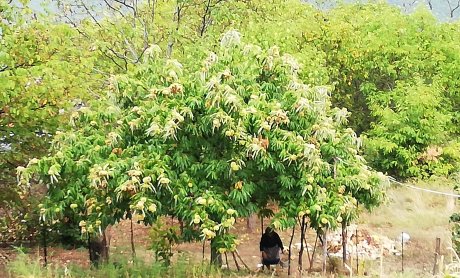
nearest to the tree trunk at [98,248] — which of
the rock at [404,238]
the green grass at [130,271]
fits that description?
the green grass at [130,271]

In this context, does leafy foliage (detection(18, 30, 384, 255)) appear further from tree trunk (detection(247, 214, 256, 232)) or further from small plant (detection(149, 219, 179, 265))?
tree trunk (detection(247, 214, 256, 232))

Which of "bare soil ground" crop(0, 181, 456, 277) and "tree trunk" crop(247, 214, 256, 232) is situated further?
"tree trunk" crop(247, 214, 256, 232)

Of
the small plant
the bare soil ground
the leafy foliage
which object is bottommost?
the bare soil ground

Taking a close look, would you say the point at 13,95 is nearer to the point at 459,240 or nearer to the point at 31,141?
the point at 31,141

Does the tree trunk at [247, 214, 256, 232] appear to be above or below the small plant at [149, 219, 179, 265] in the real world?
below

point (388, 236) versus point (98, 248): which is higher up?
point (98, 248)

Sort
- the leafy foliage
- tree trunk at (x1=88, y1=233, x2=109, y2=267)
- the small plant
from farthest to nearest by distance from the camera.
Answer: tree trunk at (x1=88, y1=233, x2=109, y2=267), the small plant, the leafy foliage

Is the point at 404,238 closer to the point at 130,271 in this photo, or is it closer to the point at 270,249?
the point at 270,249

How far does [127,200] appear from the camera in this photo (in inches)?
360

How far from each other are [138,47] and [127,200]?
9.43 m

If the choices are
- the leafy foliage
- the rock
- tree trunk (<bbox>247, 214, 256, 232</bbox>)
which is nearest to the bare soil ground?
tree trunk (<bbox>247, 214, 256, 232</bbox>)

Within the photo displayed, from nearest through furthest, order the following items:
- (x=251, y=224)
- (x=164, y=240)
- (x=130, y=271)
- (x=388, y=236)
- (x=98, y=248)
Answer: (x=130, y=271)
(x=164, y=240)
(x=98, y=248)
(x=388, y=236)
(x=251, y=224)

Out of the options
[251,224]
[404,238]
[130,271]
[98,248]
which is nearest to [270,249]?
[130,271]

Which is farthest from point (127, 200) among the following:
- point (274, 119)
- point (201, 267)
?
point (274, 119)
